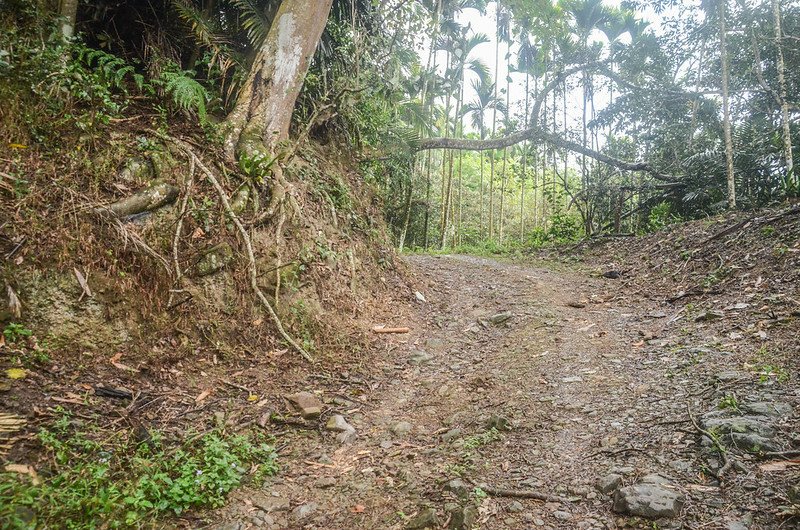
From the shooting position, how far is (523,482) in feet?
9.05

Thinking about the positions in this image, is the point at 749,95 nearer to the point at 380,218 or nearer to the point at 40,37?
the point at 380,218

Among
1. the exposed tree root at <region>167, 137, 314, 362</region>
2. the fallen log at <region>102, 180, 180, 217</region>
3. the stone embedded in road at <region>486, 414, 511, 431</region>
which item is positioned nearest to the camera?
the stone embedded in road at <region>486, 414, 511, 431</region>

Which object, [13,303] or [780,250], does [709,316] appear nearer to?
[780,250]

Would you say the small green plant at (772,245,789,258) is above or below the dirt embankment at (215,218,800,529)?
above

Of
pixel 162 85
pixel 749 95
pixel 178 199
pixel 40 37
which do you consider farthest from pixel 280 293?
pixel 749 95

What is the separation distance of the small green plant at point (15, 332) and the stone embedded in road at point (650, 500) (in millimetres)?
3976

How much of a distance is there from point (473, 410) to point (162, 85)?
4949mm

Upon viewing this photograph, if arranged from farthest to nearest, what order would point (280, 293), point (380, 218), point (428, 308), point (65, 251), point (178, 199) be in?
point (380, 218) → point (428, 308) → point (280, 293) → point (178, 199) → point (65, 251)

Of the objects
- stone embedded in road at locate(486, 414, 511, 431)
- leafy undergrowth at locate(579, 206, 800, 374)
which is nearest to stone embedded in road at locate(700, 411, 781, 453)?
leafy undergrowth at locate(579, 206, 800, 374)

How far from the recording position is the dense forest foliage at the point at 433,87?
165 inches

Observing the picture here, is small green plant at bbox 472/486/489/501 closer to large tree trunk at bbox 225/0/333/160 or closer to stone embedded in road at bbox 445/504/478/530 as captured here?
stone embedded in road at bbox 445/504/478/530

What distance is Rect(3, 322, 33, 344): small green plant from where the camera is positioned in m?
3.04

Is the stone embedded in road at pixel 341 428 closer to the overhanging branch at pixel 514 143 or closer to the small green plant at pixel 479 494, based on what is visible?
the small green plant at pixel 479 494

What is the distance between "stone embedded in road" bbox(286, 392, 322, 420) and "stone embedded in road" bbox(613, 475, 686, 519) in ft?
7.55
